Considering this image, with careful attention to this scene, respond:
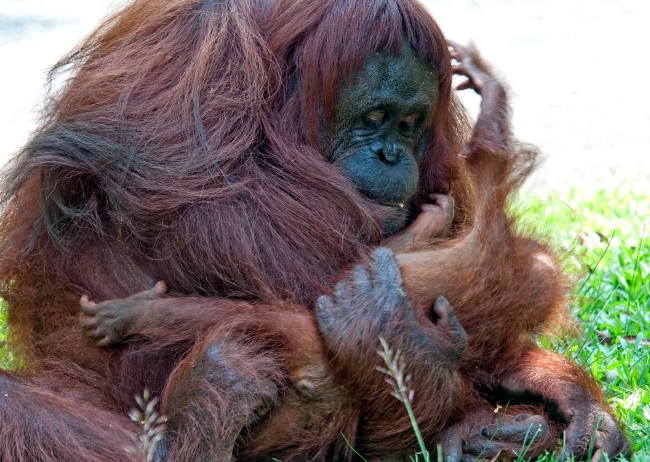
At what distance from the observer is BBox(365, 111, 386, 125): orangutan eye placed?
10.3 ft

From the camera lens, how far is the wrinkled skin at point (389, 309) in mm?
2799

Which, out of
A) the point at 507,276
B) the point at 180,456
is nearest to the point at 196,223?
the point at 180,456

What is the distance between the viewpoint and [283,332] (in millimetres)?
2848

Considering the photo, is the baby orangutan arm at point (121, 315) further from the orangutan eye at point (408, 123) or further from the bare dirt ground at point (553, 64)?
the bare dirt ground at point (553, 64)

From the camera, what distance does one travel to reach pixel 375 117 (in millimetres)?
3160

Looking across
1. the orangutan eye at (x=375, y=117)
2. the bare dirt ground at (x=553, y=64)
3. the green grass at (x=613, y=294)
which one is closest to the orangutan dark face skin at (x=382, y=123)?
the orangutan eye at (x=375, y=117)

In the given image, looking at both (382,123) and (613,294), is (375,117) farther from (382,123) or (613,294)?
(613,294)

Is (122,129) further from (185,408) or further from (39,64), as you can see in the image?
(39,64)

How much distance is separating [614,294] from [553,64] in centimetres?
672

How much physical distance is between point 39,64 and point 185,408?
7.36 m

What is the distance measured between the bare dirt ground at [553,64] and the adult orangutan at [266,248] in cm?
371

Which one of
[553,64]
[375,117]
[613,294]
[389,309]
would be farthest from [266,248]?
[553,64]

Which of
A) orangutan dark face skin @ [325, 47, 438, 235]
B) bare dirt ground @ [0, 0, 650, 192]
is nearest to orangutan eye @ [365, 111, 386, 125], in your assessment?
orangutan dark face skin @ [325, 47, 438, 235]

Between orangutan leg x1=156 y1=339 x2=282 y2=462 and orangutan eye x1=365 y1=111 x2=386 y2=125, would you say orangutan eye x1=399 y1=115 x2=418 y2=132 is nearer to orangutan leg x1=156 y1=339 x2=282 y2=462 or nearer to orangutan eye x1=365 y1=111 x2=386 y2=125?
orangutan eye x1=365 y1=111 x2=386 y2=125
